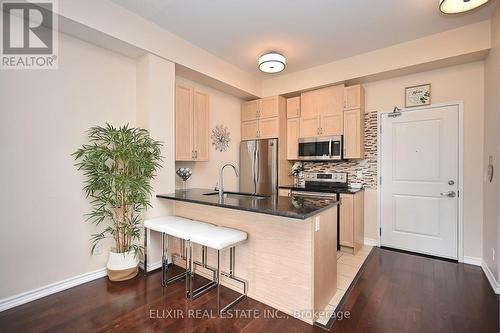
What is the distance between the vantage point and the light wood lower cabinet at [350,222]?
133 inches

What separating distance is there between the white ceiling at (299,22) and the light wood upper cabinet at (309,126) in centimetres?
106

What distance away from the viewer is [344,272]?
2.81 meters

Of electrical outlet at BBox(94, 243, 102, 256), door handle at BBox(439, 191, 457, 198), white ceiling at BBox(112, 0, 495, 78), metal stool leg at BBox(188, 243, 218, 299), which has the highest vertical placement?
white ceiling at BBox(112, 0, 495, 78)

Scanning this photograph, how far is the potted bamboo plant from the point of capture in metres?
2.47

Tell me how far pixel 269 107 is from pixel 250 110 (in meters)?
0.41

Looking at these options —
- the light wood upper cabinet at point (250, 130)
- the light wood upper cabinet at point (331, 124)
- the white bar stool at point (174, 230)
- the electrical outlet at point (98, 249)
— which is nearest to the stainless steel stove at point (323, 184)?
the light wood upper cabinet at point (331, 124)

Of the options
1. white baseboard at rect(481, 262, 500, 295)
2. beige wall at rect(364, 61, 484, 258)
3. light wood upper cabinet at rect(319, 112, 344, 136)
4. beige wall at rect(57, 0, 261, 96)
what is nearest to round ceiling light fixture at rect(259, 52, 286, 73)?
beige wall at rect(57, 0, 261, 96)

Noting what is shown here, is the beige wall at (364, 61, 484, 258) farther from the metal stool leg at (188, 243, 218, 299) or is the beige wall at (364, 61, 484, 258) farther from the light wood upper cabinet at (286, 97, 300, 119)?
the metal stool leg at (188, 243, 218, 299)

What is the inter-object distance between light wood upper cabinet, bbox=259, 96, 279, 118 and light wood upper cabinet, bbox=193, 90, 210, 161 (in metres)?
1.25

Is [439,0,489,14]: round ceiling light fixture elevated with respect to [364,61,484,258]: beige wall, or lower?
elevated

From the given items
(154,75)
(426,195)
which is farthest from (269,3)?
(426,195)

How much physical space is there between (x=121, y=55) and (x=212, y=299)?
2.97 meters

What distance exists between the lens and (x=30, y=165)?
→ 2.23 m

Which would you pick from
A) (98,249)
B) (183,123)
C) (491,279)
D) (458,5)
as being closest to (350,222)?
(491,279)
